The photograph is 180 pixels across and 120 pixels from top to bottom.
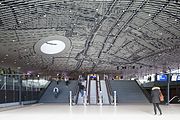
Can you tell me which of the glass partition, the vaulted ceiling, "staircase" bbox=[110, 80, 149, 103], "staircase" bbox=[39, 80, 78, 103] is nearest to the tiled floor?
the glass partition

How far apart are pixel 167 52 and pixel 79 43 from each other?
1368cm

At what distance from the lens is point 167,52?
45938 millimetres

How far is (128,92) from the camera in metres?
31.2

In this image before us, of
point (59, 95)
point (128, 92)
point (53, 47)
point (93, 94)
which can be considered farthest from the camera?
point (53, 47)

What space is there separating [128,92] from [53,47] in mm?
20964

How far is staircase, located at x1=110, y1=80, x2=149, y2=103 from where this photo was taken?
1140 inches

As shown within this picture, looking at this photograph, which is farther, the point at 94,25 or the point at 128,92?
the point at 94,25

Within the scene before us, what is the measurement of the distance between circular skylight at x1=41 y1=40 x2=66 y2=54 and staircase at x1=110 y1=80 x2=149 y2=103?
1513cm

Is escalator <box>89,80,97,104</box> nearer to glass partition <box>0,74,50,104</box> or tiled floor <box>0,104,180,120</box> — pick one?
glass partition <box>0,74,50,104</box>
